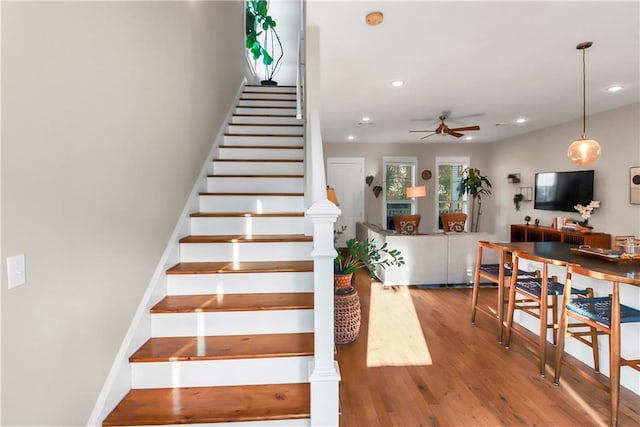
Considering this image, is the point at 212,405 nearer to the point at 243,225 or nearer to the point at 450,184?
the point at 243,225

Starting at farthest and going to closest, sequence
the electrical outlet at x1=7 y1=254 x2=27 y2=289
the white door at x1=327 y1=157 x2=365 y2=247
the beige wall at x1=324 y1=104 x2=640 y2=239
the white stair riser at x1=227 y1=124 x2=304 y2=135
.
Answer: the white door at x1=327 y1=157 x2=365 y2=247 → the beige wall at x1=324 y1=104 x2=640 y2=239 → the white stair riser at x1=227 y1=124 x2=304 y2=135 → the electrical outlet at x1=7 y1=254 x2=27 y2=289

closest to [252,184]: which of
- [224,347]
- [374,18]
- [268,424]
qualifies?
[224,347]

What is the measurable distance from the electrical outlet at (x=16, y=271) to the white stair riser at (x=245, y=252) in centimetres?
130

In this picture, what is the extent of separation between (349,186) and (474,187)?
9.61 ft

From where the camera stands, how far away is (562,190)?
5.61m

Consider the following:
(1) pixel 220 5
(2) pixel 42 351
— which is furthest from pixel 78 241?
(1) pixel 220 5

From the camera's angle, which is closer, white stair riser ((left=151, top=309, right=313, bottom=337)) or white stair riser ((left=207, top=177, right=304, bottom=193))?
white stair riser ((left=151, top=309, right=313, bottom=337))

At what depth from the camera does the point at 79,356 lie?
1.32 metres

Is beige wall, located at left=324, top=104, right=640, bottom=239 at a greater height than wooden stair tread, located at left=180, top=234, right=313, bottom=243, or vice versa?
beige wall, located at left=324, top=104, right=640, bottom=239

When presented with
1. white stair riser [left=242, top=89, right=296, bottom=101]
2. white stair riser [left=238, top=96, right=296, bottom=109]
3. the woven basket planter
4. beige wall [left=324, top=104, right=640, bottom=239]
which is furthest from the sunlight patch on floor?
Result: beige wall [left=324, top=104, right=640, bottom=239]

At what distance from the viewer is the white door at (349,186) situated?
7.95m

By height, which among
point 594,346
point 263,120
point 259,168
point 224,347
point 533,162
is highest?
point 263,120

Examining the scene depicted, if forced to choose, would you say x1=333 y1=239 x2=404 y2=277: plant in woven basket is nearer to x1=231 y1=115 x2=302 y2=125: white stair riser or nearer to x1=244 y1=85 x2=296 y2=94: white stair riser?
x1=231 y1=115 x2=302 y2=125: white stair riser

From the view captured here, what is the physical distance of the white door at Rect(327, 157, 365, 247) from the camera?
7.95 meters
